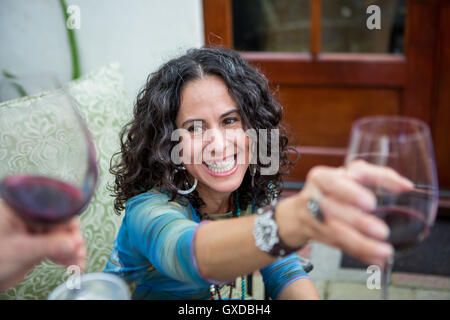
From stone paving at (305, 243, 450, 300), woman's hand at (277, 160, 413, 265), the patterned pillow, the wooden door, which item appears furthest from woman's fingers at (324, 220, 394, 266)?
the wooden door

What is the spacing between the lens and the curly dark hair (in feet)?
4.02

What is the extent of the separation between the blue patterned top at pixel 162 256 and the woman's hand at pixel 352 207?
0.27 metres

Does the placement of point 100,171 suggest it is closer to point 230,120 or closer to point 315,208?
point 230,120

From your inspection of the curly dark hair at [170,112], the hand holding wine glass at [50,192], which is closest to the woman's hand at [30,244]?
the hand holding wine glass at [50,192]

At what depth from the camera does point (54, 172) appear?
Answer: 67 centimetres

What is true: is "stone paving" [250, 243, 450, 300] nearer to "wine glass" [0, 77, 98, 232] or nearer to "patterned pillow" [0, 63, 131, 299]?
"patterned pillow" [0, 63, 131, 299]

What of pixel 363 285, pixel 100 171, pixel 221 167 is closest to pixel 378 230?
pixel 221 167

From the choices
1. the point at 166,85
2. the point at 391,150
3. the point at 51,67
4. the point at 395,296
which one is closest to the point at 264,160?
the point at 166,85

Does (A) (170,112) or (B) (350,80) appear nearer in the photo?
(A) (170,112)

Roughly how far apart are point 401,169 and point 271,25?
208 centimetres

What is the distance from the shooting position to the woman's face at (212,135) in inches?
46.3

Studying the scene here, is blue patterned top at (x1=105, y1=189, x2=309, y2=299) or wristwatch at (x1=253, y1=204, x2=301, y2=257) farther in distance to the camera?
blue patterned top at (x1=105, y1=189, x2=309, y2=299)

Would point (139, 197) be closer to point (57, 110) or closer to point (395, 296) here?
point (57, 110)

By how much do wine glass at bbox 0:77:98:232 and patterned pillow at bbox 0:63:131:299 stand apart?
0.75 metres
